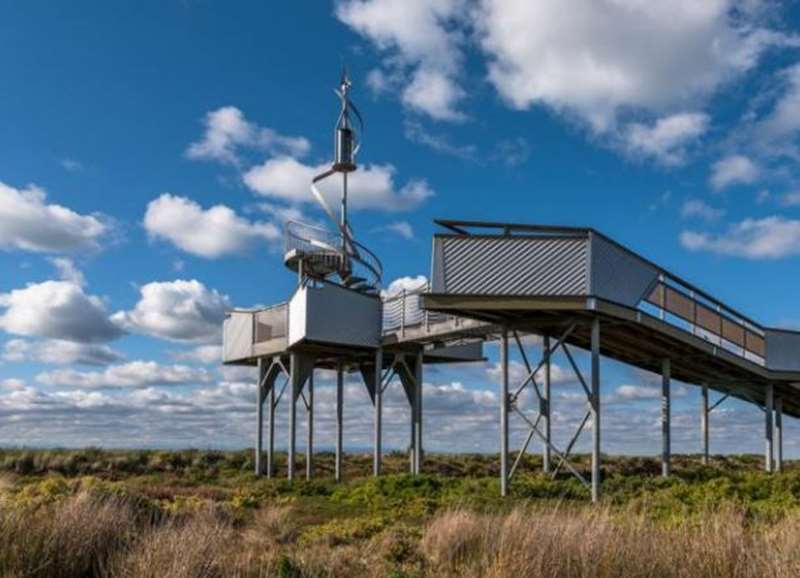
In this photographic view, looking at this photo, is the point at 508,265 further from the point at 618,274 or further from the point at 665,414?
the point at 665,414

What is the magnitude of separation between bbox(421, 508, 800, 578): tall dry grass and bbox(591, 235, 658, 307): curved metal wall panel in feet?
26.7

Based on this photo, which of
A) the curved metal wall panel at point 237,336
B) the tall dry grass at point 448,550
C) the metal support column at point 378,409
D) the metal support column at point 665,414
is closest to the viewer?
the tall dry grass at point 448,550

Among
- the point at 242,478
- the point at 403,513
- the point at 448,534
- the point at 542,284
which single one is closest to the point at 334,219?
the point at 242,478

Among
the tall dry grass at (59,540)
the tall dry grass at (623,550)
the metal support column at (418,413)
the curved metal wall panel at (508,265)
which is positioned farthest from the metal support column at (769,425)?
the tall dry grass at (59,540)

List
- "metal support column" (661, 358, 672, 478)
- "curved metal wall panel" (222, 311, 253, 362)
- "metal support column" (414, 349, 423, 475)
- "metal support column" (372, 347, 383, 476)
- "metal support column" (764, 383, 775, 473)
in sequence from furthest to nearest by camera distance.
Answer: "curved metal wall panel" (222, 311, 253, 362) → "metal support column" (414, 349, 423, 475) → "metal support column" (372, 347, 383, 476) → "metal support column" (764, 383, 775, 473) → "metal support column" (661, 358, 672, 478)

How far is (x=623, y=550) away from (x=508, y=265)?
972cm

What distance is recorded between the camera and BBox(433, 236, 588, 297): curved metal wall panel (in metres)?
17.1

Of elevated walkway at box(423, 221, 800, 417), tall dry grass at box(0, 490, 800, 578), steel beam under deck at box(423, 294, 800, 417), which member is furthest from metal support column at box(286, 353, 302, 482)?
tall dry grass at box(0, 490, 800, 578)

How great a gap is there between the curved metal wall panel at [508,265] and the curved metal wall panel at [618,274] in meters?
0.35

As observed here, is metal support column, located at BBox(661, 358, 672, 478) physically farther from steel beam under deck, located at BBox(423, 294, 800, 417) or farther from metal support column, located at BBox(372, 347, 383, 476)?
metal support column, located at BBox(372, 347, 383, 476)

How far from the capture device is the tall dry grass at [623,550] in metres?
7.55

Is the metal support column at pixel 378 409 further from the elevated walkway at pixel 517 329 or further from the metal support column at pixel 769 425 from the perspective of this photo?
the metal support column at pixel 769 425

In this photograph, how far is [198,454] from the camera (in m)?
42.4

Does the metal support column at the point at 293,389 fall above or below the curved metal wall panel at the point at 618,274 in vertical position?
below
